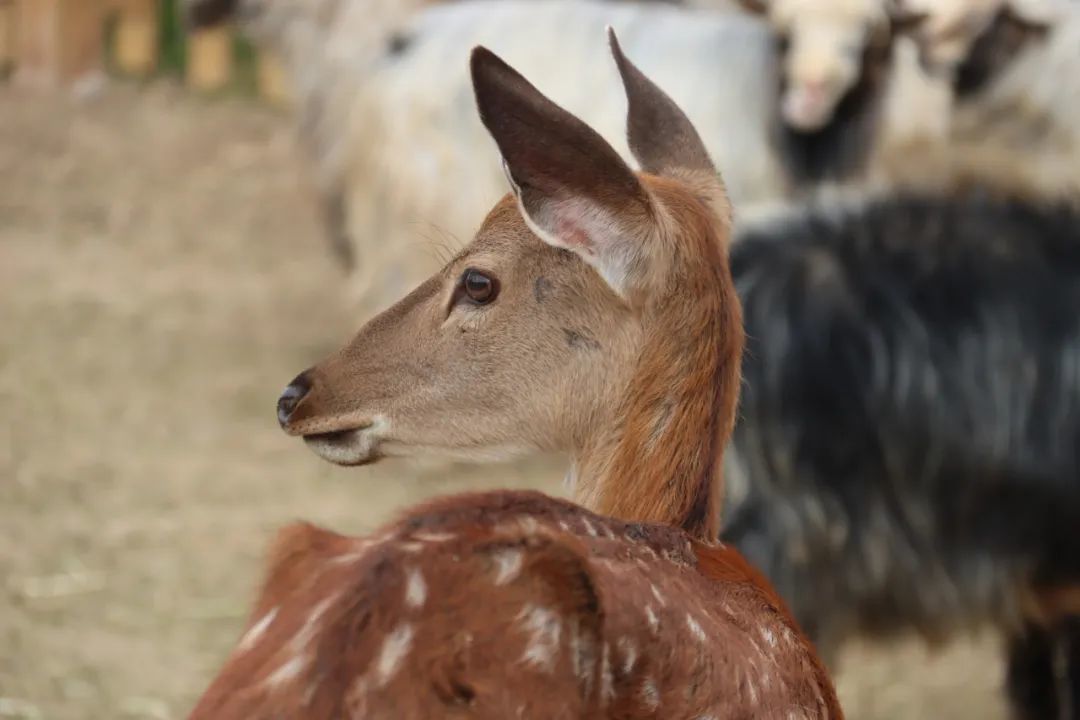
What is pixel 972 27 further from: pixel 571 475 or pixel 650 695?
pixel 650 695

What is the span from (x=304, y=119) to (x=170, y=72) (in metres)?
5.13

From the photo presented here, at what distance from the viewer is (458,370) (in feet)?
8.57

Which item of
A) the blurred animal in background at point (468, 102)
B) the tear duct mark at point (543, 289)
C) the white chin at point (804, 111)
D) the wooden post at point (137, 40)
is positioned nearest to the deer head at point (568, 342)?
the tear duct mark at point (543, 289)

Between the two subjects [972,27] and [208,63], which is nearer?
[972,27]

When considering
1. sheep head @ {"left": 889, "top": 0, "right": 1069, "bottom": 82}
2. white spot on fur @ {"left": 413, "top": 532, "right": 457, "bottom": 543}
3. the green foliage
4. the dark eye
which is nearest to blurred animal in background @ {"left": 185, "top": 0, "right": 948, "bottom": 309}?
sheep head @ {"left": 889, "top": 0, "right": 1069, "bottom": 82}

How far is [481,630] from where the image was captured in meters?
1.57

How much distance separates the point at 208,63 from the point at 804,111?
21.6 ft

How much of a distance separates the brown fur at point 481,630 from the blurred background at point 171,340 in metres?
1.29

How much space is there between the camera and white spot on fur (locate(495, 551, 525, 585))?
1600 mm

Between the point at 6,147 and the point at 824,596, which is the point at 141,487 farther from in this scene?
the point at 6,147

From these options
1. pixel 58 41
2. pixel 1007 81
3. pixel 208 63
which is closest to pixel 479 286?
pixel 1007 81

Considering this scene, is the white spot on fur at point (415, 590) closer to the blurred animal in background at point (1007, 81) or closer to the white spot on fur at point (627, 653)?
the white spot on fur at point (627, 653)

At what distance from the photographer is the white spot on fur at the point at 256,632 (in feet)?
5.40

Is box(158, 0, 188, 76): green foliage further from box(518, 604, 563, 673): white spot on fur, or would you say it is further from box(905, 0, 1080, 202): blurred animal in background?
box(518, 604, 563, 673): white spot on fur
